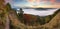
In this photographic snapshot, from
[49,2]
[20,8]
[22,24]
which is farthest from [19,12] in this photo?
[49,2]

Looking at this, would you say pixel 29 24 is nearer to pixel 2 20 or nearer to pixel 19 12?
pixel 19 12

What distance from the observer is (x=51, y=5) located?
1.66 m

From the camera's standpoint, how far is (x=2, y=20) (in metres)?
1.64

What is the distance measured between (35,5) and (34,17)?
0.17m

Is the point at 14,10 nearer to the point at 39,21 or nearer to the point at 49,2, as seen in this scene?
the point at 39,21

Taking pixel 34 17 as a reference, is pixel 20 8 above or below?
above

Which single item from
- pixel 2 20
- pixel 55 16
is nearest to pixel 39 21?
pixel 55 16

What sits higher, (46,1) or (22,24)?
(46,1)

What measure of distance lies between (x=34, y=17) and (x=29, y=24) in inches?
4.7

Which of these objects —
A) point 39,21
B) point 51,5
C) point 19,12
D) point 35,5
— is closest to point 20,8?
point 19,12

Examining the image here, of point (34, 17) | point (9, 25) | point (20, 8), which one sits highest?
point (20, 8)

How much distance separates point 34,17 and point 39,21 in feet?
0.29

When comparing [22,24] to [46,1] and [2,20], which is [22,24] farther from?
[46,1]

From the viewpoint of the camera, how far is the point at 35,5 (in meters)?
1.69
